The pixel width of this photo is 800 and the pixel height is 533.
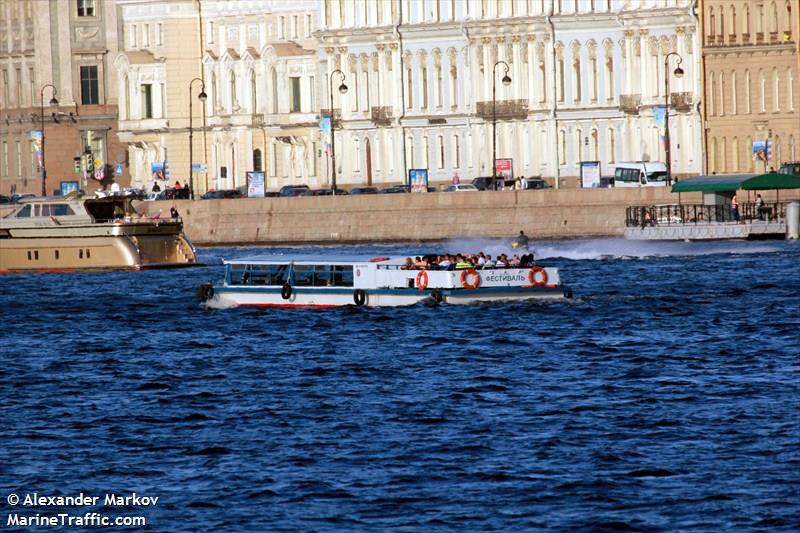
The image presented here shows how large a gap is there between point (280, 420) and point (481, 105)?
8545 centimetres

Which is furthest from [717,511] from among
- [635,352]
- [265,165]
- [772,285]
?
[265,165]

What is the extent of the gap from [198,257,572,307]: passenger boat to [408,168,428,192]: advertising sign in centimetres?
4434

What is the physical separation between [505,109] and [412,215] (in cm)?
1974

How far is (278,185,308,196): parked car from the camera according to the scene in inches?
4958

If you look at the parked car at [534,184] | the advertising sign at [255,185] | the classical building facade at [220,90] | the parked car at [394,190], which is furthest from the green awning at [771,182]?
the classical building facade at [220,90]

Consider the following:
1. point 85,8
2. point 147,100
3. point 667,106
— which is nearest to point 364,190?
point 667,106

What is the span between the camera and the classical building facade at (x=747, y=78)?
12181 cm

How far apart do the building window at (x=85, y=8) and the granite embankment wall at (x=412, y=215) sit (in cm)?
4384

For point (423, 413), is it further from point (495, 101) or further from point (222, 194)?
point (495, 101)

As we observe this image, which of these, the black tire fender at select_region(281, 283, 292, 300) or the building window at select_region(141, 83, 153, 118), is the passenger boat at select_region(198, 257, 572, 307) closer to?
the black tire fender at select_region(281, 283, 292, 300)

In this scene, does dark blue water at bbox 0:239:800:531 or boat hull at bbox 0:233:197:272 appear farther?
boat hull at bbox 0:233:197:272

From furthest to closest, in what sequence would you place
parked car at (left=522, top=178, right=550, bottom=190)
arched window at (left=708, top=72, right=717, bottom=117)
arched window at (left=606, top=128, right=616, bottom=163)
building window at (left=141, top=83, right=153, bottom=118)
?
1. building window at (left=141, top=83, right=153, bottom=118)
2. arched window at (left=606, top=128, right=616, bottom=163)
3. arched window at (left=708, top=72, right=717, bottom=117)
4. parked car at (left=522, top=178, right=550, bottom=190)

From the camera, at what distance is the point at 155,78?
148375 millimetres

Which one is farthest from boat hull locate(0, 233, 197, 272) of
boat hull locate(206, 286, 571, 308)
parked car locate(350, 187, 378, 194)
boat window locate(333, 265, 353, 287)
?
parked car locate(350, 187, 378, 194)
